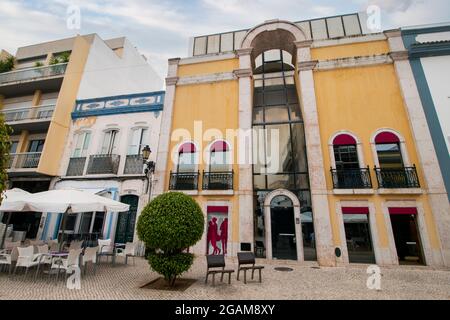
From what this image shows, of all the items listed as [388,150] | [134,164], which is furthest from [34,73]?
[388,150]

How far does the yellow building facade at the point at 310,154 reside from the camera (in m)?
9.47

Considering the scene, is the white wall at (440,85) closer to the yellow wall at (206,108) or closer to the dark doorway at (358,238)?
the dark doorway at (358,238)

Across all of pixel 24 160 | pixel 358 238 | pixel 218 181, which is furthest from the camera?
pixel 24 160

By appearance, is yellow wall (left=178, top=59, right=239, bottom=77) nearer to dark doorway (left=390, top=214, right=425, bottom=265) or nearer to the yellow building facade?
the yellow building facade

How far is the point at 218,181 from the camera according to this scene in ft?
37.7

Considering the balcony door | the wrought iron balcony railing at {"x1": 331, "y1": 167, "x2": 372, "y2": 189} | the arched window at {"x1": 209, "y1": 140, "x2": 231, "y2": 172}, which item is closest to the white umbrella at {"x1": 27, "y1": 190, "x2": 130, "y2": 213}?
the arched window at {"x1": 209, "y1": 140, "x2": 231, "y2": 172}

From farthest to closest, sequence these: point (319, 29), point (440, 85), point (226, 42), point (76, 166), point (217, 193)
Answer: point (226, 42)
point (319, 29)
point (76, 166)
point (217, 193)
point (440, 85)

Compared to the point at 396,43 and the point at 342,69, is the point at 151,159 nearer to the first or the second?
the point at 342,69

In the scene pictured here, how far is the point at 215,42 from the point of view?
16969 mm

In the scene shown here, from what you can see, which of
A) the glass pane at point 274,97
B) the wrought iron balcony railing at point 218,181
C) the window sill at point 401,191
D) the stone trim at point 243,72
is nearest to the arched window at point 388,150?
the window sill at point 401,191

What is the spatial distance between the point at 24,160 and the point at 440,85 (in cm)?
2398

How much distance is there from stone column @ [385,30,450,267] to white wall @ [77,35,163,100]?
744 inches

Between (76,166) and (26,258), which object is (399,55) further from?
(76,166)

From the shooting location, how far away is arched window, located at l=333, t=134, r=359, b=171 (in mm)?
10594
